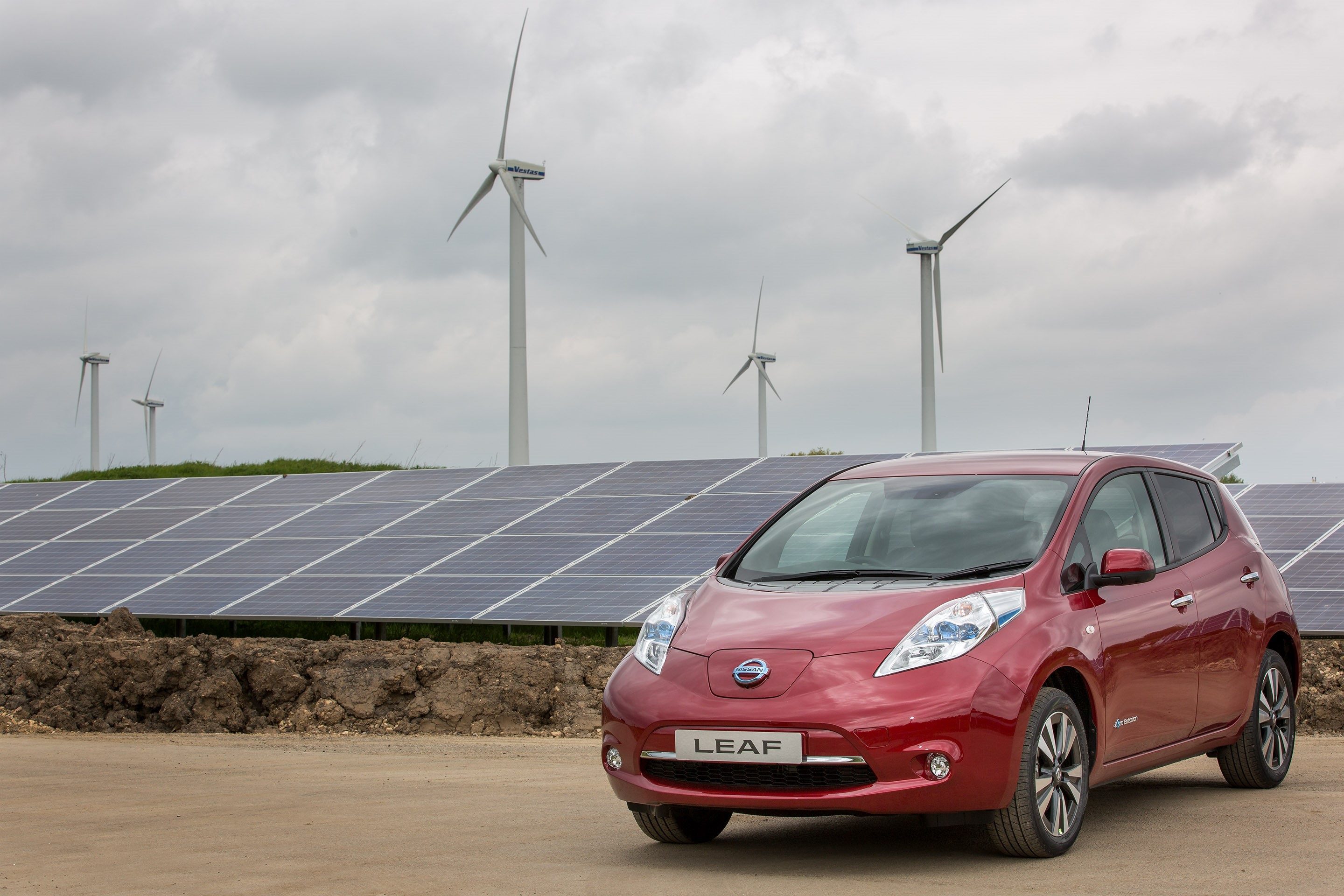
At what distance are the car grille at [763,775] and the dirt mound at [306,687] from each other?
6776 mm

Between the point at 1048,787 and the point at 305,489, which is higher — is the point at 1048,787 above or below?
below

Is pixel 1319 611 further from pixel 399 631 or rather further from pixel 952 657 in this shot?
pixel 399 631

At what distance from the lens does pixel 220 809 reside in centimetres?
823

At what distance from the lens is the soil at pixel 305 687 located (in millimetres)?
13180

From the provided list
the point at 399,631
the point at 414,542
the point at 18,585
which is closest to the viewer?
the point at 399,631

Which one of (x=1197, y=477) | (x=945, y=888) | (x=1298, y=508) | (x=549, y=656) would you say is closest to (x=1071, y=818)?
(x=945, y=888)

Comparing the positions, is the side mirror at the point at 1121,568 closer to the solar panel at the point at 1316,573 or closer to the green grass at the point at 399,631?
the solar panel at the point at 1316,573

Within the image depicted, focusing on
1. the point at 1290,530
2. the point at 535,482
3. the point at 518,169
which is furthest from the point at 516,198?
the point at 1290,530

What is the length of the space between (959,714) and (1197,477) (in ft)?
10.4

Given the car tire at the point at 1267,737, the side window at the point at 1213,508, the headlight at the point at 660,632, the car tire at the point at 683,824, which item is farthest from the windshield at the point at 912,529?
the car tire at the point at 1267,737

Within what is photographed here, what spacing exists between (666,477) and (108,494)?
402 inches

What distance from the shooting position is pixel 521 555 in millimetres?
Result: 16203

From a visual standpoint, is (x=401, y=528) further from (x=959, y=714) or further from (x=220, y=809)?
(x=959, y=714)

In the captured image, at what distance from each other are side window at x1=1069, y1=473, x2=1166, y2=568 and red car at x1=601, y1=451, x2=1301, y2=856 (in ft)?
0.06
